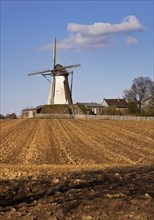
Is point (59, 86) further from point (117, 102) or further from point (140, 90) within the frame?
point (117, 102)

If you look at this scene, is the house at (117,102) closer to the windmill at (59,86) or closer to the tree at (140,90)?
the tree at (140,90)

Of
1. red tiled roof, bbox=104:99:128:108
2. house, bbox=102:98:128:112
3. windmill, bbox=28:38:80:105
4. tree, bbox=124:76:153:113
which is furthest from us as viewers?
red tiled roof, bbox=104:99:128:108

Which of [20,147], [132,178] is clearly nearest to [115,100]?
[20,147]

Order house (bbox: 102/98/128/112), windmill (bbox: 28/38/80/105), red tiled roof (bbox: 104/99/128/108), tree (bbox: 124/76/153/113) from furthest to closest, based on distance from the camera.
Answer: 1. red tiled roof (bbox: 104/99/128/108)
2. house (bbox: 102/98/128/112)
3. tree (bbox: 124/76/153/113)
4. windmill (bbox: 28/38/80/105)

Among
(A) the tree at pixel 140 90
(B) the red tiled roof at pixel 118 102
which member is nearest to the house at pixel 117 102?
(B) the red tiled roof at pixel 118 102

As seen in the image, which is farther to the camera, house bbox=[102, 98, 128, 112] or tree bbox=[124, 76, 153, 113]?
house bbox=[102, 98, 128, 112]

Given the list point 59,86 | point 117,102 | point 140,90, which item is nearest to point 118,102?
point 117,102

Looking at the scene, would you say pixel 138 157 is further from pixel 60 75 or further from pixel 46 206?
pixel 60 75

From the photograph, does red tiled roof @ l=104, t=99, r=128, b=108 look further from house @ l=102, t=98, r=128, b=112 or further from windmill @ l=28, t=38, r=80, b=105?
windmill @ l=28, t=38, r=80, b=105

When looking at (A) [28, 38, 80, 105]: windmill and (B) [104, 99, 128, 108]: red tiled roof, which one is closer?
(A) [28, 38, 80, 105]: windmill

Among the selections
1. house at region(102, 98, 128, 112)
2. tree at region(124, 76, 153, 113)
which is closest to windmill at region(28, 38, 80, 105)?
tree at region(124, 76, 153, 113)

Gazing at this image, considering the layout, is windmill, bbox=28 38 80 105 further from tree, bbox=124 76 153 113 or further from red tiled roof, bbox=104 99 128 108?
red tiled roof, bbox=104 99 128 108

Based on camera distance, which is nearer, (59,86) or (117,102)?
(59,86)

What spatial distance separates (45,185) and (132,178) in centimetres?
246
